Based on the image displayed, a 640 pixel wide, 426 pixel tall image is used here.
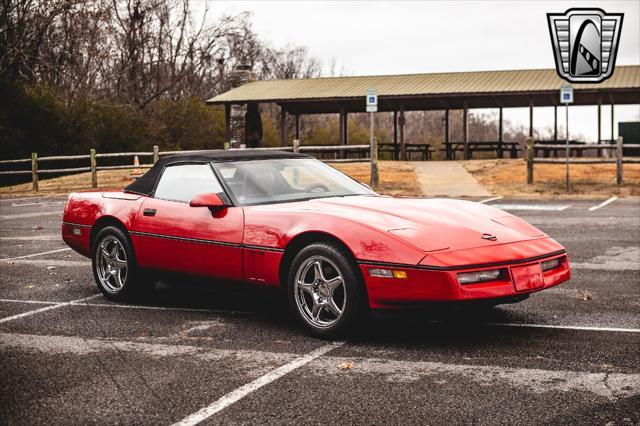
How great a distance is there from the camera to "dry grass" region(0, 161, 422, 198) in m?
25.9

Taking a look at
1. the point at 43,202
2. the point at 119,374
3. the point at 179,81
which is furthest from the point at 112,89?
the point at 119,374

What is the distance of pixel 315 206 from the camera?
5996mm

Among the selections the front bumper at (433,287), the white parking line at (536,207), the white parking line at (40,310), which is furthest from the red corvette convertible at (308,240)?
the white parking line at (536,207)

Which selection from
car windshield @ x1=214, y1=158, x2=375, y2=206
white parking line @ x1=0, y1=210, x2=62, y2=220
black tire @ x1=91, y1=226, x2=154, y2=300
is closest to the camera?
car windshield @ x1=214, y1=158, x2=375, y2=206

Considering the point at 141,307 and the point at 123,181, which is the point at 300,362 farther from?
the point at 123,181

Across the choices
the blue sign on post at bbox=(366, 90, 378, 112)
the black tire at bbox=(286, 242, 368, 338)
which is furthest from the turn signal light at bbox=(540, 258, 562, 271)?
the blue sign on post at bbox=(366, 90, 378, 112)

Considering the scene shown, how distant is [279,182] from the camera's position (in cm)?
661

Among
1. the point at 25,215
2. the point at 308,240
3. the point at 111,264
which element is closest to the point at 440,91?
the point at 25,215

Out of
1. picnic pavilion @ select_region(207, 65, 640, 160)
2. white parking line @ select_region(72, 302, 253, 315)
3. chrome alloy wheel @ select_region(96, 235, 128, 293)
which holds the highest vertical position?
picnic pavilion @ select_region(207, 65, 640, 160)

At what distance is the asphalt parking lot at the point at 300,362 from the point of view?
411cm

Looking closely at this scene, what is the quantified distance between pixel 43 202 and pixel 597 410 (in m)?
21.4

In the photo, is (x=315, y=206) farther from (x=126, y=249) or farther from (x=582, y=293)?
(x=582, y=293)

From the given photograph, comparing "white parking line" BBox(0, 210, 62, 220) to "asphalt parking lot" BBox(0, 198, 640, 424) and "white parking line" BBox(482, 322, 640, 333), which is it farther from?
"white parking line" BBox(482, 322, 640, 333)

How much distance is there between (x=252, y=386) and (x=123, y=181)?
88.4ft
